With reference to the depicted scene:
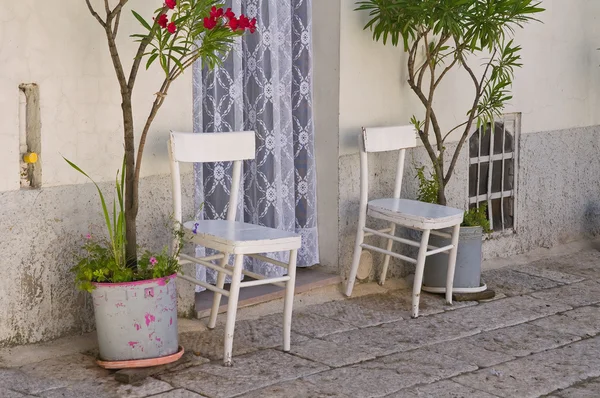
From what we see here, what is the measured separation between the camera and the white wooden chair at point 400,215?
4867 mm

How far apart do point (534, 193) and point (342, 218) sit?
1871 millimetres

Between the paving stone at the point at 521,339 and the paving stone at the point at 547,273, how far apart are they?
1171 mm

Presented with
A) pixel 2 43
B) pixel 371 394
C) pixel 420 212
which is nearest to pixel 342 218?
pixel 420 212

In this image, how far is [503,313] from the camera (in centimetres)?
502

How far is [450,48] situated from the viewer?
18.9ft

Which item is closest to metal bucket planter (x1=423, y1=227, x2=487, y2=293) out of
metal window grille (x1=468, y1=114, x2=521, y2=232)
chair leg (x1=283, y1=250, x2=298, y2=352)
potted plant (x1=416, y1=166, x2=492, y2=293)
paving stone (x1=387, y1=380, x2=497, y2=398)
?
potted plant (x1=416, y1=166, x2=492, y2=293)

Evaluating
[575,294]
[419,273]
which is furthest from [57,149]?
[575,294]

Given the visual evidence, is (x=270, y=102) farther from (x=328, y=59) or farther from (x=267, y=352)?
(x=267, y=352)

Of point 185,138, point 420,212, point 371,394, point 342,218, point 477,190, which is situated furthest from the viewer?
point 477,190

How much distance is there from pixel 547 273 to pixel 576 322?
115 centimetres

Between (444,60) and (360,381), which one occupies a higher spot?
(444,60)

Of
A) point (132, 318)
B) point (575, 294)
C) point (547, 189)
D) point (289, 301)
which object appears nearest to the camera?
→ point (132, 318)

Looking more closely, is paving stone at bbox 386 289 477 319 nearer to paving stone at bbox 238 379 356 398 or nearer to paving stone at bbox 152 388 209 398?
paving stone at bbox 238 379 356 398

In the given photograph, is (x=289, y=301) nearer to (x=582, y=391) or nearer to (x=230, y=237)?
(x=230, y=237)
